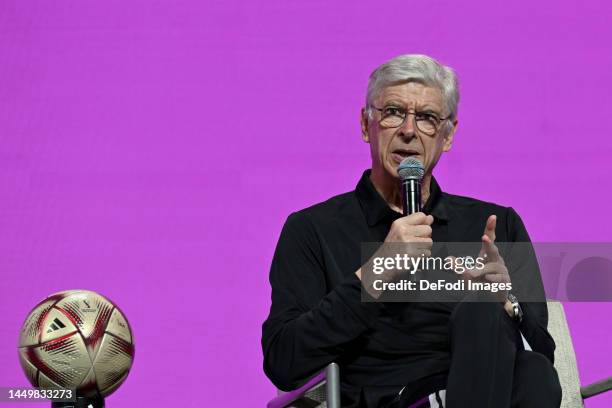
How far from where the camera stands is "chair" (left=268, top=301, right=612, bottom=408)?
1.93 meters

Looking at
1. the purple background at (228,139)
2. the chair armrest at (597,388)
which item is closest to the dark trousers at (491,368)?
the chair armrest at (597,388)

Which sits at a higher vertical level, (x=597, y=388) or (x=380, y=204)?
(x=380, y=204)

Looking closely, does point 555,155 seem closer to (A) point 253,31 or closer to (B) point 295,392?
(A) point 253,31

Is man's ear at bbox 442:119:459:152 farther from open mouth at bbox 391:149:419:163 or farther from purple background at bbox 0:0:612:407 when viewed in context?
purple background at bbox 0:0:612:407

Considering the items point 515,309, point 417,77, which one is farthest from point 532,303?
point 417,77

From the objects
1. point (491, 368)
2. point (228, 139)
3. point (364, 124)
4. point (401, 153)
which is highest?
point (228, 139)

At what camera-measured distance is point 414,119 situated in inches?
89.0

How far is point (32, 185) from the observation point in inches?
114

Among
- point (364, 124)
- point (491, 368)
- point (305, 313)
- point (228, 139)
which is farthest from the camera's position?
point (228, 139)

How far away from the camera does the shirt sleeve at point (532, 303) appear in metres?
2.03

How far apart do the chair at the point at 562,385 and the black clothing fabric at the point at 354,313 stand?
4cm

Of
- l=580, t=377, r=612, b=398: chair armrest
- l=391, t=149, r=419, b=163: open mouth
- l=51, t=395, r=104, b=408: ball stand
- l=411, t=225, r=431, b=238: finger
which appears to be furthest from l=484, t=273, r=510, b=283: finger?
l=51, t=395, r=104, b=408: ball stand

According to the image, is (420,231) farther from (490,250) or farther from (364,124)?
(364,124)

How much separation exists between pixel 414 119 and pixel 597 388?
74cm
